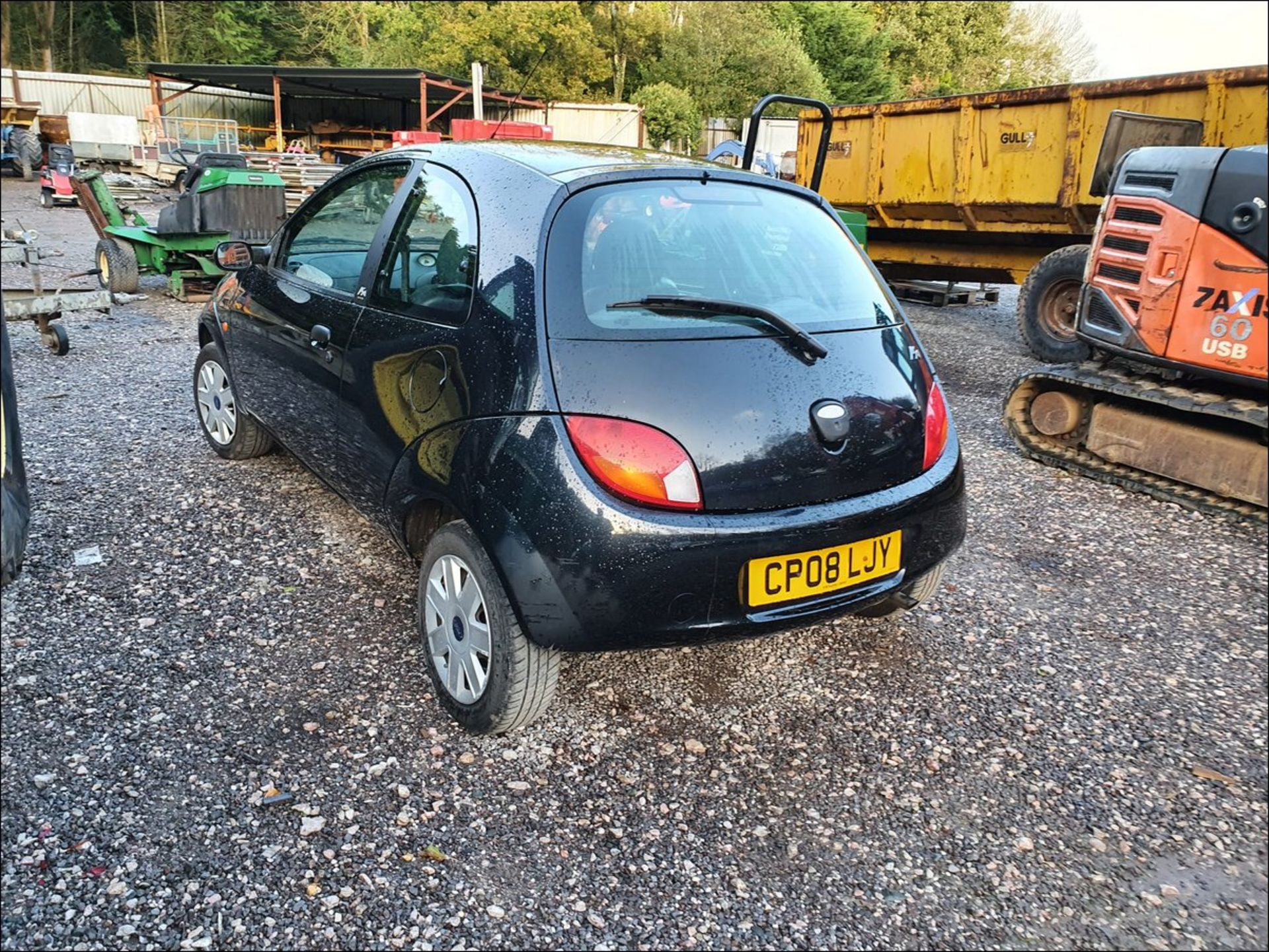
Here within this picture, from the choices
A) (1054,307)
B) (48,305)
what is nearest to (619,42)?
(1054,307)

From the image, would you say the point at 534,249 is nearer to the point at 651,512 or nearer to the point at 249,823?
the point at 651,512

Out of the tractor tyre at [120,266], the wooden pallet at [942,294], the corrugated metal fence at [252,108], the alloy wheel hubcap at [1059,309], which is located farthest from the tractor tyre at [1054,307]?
the corrugated metal fence at [252,108]

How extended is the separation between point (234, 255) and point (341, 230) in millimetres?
876

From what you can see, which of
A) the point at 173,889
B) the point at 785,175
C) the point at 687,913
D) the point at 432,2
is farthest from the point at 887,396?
the point at 432,2

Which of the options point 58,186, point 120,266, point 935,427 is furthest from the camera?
point 58,186

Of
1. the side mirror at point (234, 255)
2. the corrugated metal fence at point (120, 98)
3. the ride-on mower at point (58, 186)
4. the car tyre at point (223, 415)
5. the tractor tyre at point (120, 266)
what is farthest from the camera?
the corrugated metal fence at point (120, 98)

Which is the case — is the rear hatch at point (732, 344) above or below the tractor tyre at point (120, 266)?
above

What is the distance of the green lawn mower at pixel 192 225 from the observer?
9492mm

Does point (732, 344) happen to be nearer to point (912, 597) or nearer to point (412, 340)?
point (412, 340)

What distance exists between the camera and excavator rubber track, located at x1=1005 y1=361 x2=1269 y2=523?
184 inches

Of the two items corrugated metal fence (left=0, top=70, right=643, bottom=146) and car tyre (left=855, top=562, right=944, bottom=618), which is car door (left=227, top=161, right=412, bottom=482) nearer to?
car tyre (left=855, top=562, right=944, bottom=618)

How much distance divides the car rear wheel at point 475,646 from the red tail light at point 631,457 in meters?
0.46

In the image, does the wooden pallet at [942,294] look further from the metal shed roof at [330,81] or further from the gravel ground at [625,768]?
the metal shed roof at [330,81]

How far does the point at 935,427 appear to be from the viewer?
2871 mm
